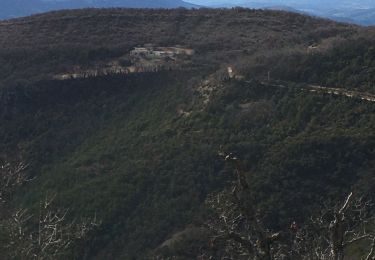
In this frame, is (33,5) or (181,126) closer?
(181,126)

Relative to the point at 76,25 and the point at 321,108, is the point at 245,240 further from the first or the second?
the point at 76,25

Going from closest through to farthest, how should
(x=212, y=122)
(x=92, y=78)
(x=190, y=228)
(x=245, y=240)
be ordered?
(x=245, y=240) < (x=190, y=228) < (x=212, y=122) < (x=92, y=78)

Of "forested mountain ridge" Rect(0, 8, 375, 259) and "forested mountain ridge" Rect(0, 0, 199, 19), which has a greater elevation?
"forested mountain ridge" Rect(0, 8, 375, 259)

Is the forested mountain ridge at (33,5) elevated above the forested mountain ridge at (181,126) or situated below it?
below

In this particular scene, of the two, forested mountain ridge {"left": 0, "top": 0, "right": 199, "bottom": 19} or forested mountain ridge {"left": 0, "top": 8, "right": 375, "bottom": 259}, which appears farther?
forested mountain ridge {"left": 0, "top": 0, "right": 199, "bottom": 19}

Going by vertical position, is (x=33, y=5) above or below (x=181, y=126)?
below


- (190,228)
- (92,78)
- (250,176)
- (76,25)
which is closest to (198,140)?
(250,176)

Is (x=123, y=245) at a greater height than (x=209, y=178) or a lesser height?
lesser

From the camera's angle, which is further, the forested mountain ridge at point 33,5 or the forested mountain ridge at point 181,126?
the forested mountain ridge at point 33,5
